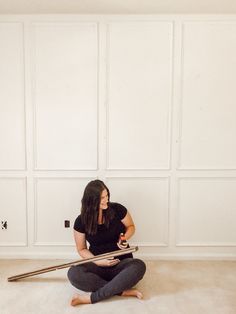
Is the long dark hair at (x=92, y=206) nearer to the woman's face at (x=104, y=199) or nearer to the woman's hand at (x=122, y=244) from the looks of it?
the woman's face at (x=104, y=199)

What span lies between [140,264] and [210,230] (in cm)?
93

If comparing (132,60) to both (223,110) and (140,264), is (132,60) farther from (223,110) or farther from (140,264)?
(140,264)

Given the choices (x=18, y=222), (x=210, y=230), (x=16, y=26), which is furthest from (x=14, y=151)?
(x=210, y=230)

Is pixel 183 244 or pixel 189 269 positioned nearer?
pixel 189 269

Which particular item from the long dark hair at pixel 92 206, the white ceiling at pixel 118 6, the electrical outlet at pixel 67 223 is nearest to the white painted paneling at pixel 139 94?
the white ceiling at pixel 118 6

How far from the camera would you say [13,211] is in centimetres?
308

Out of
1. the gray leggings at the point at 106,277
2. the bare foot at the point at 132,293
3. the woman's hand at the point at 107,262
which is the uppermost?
the woman's hand at the point at 107,262

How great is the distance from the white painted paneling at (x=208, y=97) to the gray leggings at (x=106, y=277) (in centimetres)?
105

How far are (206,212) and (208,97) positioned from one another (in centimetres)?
102

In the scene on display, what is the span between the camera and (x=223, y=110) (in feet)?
9.72

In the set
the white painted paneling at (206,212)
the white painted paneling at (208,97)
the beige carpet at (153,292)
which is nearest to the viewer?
the beige carpet at (153,292)

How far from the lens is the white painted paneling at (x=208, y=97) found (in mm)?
2898

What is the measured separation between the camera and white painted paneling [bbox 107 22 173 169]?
9.53 feet

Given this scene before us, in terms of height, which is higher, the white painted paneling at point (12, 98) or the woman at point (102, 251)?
the white painted paneling at point (12, 98)
